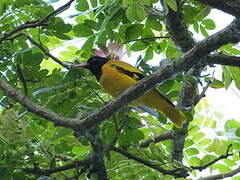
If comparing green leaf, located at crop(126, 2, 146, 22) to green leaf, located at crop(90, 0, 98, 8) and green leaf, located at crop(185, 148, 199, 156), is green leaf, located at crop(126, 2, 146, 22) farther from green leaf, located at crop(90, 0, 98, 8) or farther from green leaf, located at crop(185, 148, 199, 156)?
green leaf, located at crop(185, 148, 199, 156)

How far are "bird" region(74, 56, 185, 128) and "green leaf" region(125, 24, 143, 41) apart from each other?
279 mm

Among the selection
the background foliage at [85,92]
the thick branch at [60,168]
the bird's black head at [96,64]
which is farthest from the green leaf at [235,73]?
the thick branch at [60,168]

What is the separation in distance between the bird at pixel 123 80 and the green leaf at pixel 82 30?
204 mm

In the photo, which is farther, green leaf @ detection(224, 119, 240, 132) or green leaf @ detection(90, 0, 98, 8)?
green leaf @ detection(224, 119, 240, 132)

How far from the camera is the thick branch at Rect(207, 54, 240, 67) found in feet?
8.91

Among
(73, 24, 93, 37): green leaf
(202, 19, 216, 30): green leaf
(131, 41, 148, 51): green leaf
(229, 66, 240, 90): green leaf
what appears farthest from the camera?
(202, 19, 216, 30): green leaf

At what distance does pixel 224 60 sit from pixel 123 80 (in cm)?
133

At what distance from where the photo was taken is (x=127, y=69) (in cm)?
400

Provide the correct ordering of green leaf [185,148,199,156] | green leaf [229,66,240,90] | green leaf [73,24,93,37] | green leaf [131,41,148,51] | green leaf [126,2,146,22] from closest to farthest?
1. green leaf [126,2,146,22]
2. green leaf [229,66,240,90]
3. green leaf [73,24,93,37]
4. green leaf [131,41,148,51]
5. green leaf [185,148,199,156]

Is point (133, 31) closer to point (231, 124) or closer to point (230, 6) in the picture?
point (231, 124)

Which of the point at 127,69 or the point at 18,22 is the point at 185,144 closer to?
the point at 127,69

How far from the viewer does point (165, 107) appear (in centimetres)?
382

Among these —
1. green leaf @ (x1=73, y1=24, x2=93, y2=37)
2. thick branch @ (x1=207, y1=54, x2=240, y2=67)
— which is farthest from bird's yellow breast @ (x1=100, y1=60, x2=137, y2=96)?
thick branch @ (x1=207, y1=54, x2=240, y2=67)

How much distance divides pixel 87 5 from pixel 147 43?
0.57 metres
